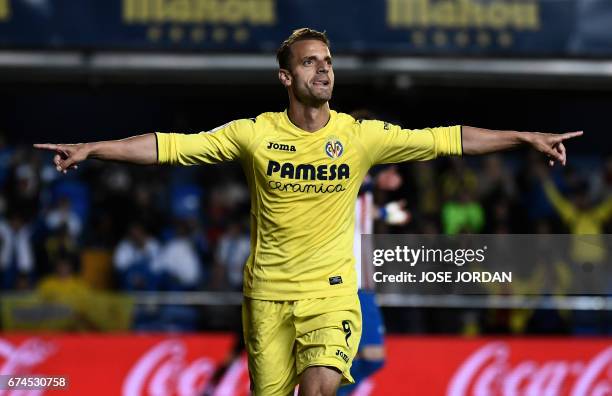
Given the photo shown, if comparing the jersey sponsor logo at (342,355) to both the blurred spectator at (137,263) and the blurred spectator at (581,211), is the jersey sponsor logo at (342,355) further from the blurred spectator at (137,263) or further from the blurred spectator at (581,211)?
the blurred spectator at (581,211)

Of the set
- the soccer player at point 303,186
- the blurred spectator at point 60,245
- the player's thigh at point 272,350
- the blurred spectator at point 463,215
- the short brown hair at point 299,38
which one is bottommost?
the blurred spectator at point 60,245

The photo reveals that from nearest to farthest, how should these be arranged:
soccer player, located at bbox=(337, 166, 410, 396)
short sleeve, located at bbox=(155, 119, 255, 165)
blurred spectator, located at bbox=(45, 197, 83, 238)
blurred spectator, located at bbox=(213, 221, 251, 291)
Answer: short sleeve, located at bbox=(155, 119, 255, 165), soccer player, located at bbox=(337, 166, 410, 396), blurred spectator, located at bbox=(213, 221, 251, 291), blurred spectator, located at bbox=(45, 197, 83, 238)

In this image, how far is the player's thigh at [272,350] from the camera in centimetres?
675

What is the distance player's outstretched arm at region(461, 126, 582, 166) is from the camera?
6.77m

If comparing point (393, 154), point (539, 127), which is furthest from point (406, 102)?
→ point (393, 154)

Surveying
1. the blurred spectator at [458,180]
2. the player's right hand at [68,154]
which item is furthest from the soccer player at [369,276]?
the blurred spectator at [458,180]

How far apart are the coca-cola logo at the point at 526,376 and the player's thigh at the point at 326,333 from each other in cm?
556

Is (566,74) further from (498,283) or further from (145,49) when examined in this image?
(145,49)

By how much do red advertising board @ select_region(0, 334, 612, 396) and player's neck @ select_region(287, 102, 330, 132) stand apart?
5.52 meters

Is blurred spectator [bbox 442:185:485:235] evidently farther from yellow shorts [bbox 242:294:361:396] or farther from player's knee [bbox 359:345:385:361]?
yellow shorts [bbox 242:294:361:396]

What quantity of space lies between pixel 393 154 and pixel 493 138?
56cm

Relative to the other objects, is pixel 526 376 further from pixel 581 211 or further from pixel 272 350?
pixel 272 350

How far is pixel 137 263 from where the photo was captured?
45.1 ft

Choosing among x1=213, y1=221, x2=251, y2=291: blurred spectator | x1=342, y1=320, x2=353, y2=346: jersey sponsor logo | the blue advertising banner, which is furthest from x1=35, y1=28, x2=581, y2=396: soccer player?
the blue advertising banner
